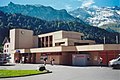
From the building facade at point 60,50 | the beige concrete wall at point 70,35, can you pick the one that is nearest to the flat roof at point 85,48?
the building facade at point 60,50

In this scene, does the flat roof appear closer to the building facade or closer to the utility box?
the building facade

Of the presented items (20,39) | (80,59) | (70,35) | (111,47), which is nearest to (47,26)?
(20,39)

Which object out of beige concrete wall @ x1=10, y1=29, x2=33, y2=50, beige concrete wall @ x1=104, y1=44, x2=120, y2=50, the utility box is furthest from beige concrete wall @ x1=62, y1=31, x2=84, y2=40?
beige concrete wall @ x1=104, y1=44, x2=120, y2=50

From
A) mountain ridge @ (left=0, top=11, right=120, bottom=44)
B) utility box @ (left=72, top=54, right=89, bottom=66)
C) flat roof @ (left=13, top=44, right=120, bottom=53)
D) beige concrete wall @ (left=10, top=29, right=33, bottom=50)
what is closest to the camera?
flat roof @ (left=13, top=44, right=120, bottom=53)

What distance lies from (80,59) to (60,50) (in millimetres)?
3833

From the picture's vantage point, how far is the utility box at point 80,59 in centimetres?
4141

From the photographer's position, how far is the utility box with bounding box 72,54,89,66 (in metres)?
41.4

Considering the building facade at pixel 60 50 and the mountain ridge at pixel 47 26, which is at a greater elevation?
the mountain ridge at pixel 47 26

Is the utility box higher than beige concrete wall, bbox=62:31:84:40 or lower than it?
lower

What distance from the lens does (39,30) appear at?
368 feet

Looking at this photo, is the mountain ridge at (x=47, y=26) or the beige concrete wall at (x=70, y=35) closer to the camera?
the beige concrete wall at (x=70, y=35)

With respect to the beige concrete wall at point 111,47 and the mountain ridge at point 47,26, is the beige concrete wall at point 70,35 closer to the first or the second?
the beige concrete wall at point 111,47

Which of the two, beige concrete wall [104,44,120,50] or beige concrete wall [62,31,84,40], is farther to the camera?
beige concrete wall [62,31,84,40]

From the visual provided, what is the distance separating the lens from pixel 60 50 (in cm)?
4306
